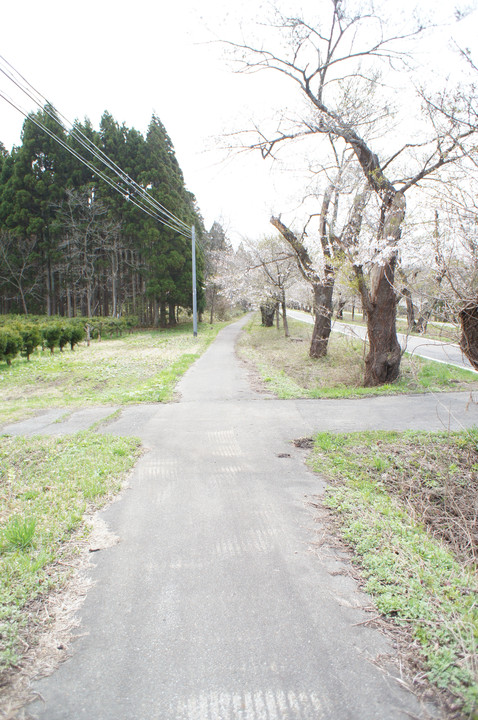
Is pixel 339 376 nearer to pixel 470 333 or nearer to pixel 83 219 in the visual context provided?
pixel 470 333

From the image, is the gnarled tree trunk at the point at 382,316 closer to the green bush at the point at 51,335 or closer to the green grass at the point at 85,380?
the green grass at the point at 85,380

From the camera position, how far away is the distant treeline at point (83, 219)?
2794 cm

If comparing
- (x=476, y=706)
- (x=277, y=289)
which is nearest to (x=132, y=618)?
(x=476, y=706)

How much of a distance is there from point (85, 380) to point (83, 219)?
21898mm

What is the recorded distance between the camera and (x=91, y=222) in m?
28.8

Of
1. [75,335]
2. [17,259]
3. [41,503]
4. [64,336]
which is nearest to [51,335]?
[64,336]

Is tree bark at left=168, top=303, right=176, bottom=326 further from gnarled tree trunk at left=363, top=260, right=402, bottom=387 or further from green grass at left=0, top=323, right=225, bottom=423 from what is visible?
gnarled tree trunk at left=363, top=260, right=402, bottom=387

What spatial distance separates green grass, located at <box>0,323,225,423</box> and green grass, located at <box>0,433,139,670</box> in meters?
2.14

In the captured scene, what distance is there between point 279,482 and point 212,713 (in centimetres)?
238

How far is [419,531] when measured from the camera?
2957mm

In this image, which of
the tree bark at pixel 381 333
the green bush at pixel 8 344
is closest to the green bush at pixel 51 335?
the green bush at pixel 8 344

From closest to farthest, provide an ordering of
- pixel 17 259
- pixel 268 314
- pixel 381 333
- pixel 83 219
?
pixel 381 333, pixel 17 259, pixel 83 219, pixel 268 314

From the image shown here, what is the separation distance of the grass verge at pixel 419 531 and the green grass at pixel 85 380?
4.15 meters

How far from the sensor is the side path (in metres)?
1.63
